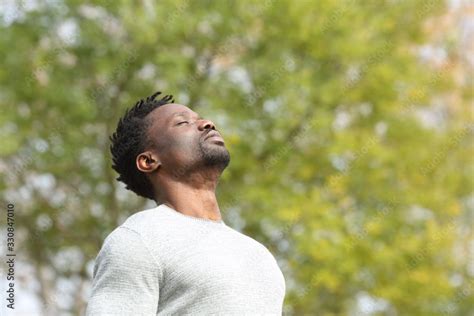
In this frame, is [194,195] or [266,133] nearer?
[194,195]

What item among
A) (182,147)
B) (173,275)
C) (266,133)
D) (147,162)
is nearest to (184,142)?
(182,147)

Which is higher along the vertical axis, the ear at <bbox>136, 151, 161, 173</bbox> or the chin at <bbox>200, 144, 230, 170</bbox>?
the ear at <bbox>136, 151, 161, 173</bbox>

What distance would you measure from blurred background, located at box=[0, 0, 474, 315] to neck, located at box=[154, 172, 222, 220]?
1208cm

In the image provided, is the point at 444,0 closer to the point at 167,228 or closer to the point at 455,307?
the point at 455,307

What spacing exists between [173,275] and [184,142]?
0.47m

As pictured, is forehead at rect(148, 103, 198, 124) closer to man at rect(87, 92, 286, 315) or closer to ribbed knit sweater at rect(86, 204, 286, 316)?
man at rect(87, 92, 286, 315)

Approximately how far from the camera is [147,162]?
11.3 ft

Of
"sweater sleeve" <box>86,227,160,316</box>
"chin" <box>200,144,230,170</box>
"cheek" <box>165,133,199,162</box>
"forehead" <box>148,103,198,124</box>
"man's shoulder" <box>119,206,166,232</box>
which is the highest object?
"forehead" <box>148,103,198,124</box>

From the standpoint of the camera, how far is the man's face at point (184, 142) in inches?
132

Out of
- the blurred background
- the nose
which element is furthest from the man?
the blurred background

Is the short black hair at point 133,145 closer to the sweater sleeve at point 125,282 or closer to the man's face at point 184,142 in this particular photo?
the man's face at point 184,142

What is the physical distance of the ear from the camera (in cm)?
343

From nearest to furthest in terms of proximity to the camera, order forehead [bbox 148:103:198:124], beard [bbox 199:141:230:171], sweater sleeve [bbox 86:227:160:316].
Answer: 1. sweater sleeve [bbox 86:227:160:316]
2. beard [bbox 199:141:230:171]
3. forehead [bbox 148:103:198:124]

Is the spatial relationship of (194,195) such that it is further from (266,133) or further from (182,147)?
(266,133)
